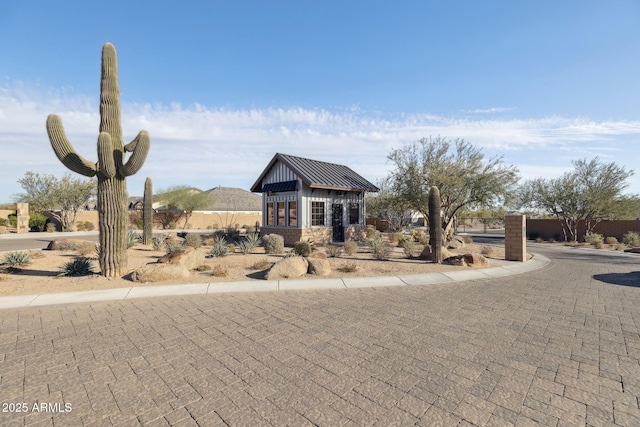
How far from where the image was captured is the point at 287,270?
10219mm

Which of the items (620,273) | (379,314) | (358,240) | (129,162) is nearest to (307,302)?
(379,314)

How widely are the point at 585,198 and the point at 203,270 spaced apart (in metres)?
29.1

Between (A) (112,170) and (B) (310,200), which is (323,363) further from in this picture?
(B) (310,200)

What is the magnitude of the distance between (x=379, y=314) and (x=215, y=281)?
17.9 ft

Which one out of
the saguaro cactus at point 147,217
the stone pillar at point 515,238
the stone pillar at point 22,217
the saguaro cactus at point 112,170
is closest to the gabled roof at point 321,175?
the saguaro cactus at point 147,217

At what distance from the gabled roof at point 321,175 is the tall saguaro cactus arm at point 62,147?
11.3 metres

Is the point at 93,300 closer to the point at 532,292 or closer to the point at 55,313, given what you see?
the point at 55,313

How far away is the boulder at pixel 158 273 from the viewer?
9.62 metres

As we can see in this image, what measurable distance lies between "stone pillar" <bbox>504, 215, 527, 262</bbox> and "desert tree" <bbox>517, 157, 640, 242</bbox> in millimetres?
16085

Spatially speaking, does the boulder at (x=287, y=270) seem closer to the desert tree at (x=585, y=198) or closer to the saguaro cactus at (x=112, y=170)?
the saguaro cactus at (x=112, y=170)

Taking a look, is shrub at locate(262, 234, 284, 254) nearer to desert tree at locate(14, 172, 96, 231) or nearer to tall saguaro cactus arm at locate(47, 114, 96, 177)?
tall saguaro cactus arm at locate(47, 114, 96, 177)

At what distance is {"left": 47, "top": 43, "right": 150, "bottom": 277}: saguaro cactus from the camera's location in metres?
9.91

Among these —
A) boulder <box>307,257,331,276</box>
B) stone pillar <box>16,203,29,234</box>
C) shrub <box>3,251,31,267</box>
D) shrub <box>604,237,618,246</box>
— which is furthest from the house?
stone pillar <box>16,203,29,234</box>

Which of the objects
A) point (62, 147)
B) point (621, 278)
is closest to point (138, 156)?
point (62, 147)
